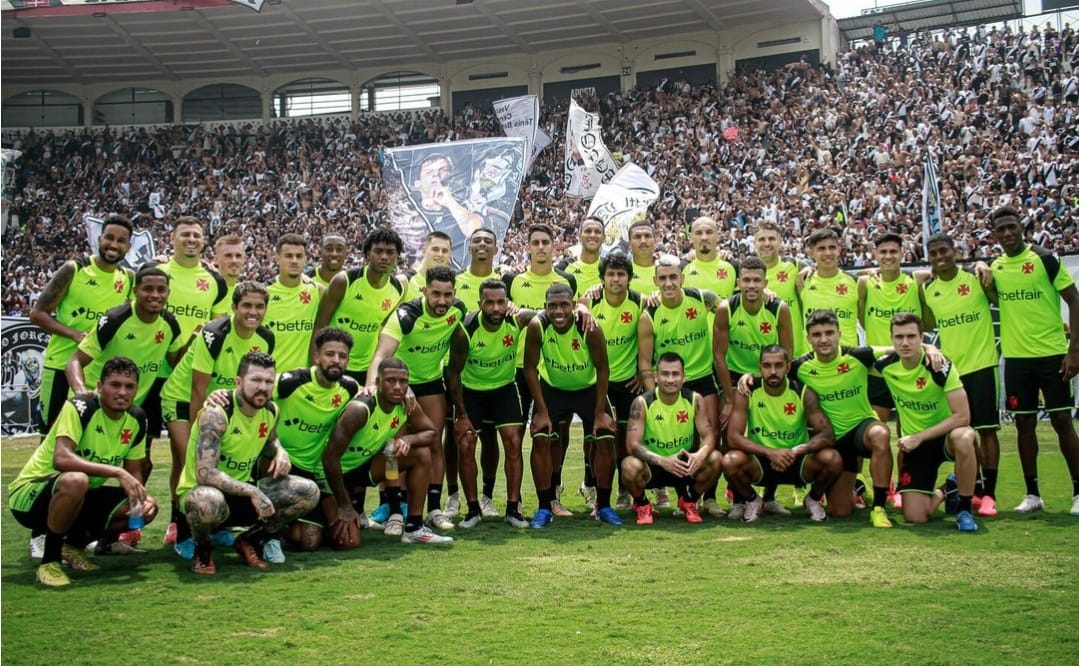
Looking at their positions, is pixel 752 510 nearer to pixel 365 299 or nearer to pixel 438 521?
pixel 438 521

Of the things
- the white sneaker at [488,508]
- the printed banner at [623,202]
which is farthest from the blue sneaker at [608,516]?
the printed banner at [623,202]

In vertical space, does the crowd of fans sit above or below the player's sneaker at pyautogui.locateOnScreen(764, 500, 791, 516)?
above

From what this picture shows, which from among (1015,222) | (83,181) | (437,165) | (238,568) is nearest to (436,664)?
(238,568)

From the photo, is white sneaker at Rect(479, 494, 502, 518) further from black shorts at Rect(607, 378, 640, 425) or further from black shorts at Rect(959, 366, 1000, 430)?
black shorts at Rect(959, 366, 1000, 430)

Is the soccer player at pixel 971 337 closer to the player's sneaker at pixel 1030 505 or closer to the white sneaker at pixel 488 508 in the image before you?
the player's sneaker at pixel 1030 505

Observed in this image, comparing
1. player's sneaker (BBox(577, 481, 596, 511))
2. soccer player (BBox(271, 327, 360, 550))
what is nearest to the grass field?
soccer player (BBox(271, 327, 360, 550))

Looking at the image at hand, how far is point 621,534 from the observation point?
23.0 ft

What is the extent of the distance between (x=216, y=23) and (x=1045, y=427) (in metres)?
27.2

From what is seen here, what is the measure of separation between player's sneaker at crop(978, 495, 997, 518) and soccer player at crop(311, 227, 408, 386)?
15.4 ft

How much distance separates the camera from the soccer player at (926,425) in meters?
7.15

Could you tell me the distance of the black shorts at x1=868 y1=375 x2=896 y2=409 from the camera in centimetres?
794

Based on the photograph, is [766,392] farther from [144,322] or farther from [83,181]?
[83,181]

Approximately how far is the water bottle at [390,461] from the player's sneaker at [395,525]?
299 millimetres

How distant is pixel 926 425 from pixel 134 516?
217 inches
